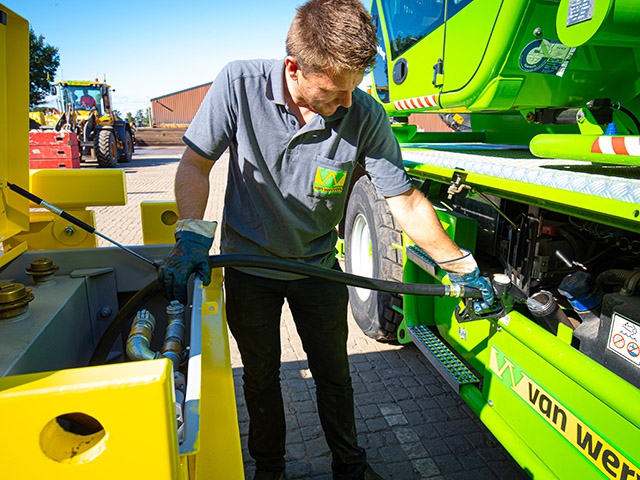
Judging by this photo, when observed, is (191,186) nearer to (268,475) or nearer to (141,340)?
(141,340)

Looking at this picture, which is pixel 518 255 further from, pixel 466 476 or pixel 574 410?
pixel 466 476

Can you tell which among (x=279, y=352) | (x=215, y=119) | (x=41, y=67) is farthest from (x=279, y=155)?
(x=41, y=67)

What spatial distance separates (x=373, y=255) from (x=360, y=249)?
25.6 inches

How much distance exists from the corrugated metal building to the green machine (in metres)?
40.7

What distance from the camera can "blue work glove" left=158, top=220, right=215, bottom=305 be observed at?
1500 millimetres

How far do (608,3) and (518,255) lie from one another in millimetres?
1245

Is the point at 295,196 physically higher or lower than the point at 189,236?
higher

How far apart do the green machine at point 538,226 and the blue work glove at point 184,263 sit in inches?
47.2

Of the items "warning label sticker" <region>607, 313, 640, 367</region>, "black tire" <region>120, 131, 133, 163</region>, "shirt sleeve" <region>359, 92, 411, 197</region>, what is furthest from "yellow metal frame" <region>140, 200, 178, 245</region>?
"black tire" <region>120, 131, 133, 163</region>

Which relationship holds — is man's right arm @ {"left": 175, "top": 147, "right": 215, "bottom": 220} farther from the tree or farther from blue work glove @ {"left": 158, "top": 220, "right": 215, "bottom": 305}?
the tree

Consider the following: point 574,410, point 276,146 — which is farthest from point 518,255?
point 276,146

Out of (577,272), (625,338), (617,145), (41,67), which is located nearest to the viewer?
(617,145)

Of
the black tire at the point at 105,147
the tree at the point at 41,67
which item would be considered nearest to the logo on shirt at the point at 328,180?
the black tire at the point at 105,147

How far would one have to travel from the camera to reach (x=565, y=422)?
1797 millimetres
